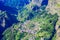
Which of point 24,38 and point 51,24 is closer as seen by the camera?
point 24,38

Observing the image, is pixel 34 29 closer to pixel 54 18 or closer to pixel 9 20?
pixel 54 18

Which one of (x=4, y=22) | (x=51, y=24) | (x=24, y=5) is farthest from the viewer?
(x=24, y=5)

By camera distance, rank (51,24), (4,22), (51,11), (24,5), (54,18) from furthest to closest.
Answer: (24,5) → (51,11) → (4,22) → (54,18) → (51,24)

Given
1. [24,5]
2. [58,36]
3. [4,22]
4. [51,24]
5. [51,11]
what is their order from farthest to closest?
[24,5] < [51,11] < [4,22] < [51,24] < [58,36]

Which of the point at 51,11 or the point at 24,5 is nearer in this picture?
the point at 51,11

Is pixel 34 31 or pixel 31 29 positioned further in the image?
pixel 31 29

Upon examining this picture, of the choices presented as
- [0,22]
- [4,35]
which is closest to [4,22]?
[0,22]

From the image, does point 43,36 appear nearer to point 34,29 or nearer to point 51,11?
point 34,29

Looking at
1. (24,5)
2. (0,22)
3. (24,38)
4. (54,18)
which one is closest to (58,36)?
(24,38)

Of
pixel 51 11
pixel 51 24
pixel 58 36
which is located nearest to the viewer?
pixel 58 36
